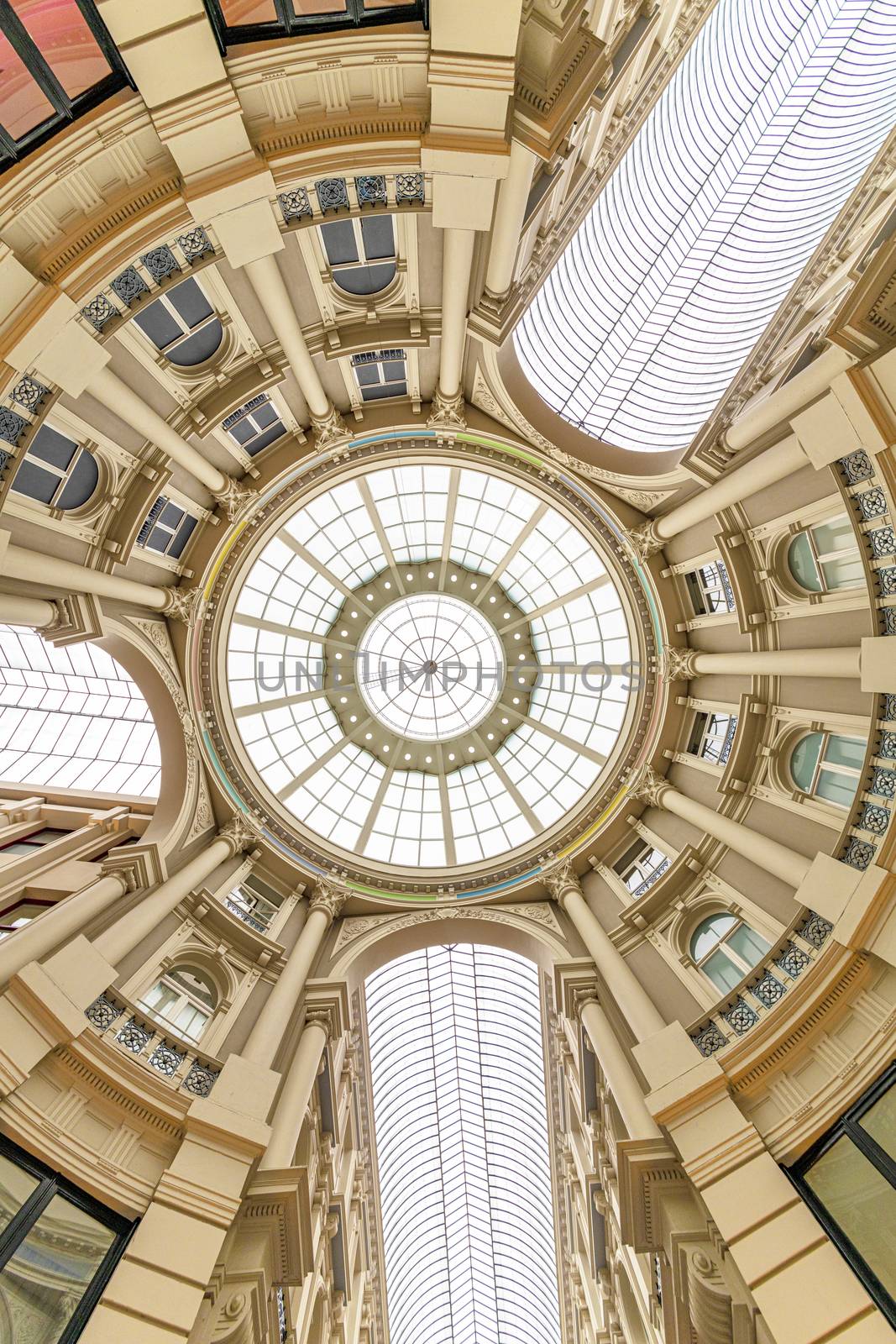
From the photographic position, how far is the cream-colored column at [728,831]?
46.9 feet

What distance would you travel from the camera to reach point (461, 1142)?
30203 millimetres

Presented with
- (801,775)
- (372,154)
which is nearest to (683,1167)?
(801,775)

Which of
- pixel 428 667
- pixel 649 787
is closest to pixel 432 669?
pixel 428 667

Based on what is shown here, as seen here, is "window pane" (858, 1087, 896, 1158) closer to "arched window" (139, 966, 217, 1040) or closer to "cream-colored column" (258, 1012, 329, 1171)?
"cream-colored column" (258, 1012, 329, 1171)

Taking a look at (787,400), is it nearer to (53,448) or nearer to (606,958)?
(606,958)

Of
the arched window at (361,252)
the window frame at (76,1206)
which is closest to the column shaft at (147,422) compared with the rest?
the arched window at (361,252)

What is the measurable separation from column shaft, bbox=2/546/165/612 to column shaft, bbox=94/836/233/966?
20.8 ft

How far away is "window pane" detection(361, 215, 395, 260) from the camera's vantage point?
1434 centimetres

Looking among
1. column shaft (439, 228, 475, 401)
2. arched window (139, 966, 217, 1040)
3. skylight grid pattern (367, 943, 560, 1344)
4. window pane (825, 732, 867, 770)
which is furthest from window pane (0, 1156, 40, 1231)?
column shaft (439, 228, 475, 401)

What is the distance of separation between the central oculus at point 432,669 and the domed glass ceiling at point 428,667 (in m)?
0.06

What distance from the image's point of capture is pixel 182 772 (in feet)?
63.7

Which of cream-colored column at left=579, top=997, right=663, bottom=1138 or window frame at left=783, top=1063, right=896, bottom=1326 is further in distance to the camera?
cream-colored column at left=579, top=997, right=663, bottom=1138

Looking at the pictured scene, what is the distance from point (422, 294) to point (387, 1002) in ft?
74.5

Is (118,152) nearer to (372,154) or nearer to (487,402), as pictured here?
(372,154)
